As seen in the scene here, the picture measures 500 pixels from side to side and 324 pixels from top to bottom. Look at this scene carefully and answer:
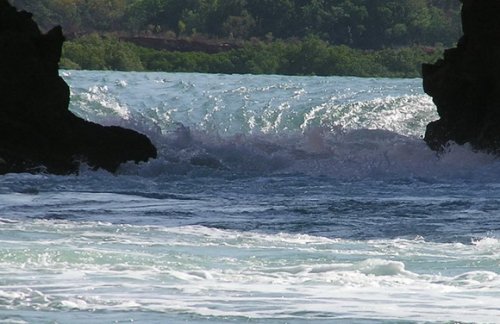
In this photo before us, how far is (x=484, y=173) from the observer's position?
917 inches

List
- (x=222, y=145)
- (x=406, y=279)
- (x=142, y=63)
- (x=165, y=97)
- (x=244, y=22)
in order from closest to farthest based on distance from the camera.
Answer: (x=406, y=279)
(x=222, y=145)
(x=165, y=97)
(x=142, y=63)
(x=244, y=22)

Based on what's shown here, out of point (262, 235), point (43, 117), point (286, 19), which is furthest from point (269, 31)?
point (262, 235)

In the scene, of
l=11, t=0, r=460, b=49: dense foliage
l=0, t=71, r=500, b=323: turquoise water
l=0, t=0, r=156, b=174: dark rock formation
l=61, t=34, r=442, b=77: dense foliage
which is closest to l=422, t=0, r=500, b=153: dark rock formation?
l=0, t=71, r=500, b=323: turquoise water

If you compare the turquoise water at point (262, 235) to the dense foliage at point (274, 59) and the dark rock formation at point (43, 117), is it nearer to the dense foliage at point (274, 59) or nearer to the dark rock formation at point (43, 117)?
the dark rock formation at point (43, 117)

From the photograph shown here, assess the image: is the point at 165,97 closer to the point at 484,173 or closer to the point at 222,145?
the point at 222,145

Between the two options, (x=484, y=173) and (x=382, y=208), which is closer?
(x=382, y=208)

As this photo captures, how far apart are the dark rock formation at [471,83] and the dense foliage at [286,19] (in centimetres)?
5743

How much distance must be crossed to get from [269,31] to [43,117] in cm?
6634

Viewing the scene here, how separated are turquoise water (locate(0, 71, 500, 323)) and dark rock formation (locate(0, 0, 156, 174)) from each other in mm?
347

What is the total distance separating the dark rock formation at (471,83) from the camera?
2628cm

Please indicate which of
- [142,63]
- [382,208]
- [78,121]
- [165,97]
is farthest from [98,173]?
[142,63]

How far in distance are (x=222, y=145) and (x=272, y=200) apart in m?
7.31

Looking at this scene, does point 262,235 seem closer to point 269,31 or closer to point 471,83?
point 471,83

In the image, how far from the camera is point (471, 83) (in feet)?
86.6
